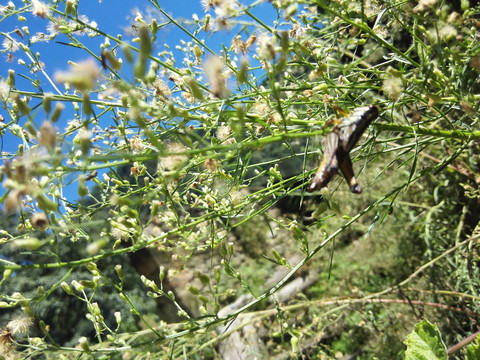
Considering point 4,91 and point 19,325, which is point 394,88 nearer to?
point 4,91

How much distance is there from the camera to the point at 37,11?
2.60 ft

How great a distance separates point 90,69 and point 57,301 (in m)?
2.82

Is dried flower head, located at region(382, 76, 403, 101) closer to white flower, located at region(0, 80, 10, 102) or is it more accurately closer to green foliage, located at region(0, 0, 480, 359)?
green foliage, located at region(0, 0, 480, 359)

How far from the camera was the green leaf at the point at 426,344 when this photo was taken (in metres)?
1.00

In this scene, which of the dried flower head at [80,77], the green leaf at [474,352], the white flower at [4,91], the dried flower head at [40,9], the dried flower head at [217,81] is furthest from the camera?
the green leaf at [474,352]

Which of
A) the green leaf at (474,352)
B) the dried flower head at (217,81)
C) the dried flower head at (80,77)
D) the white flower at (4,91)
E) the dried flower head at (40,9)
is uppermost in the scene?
the dried flower head at (40,9)

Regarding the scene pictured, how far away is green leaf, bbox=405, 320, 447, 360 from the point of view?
100cm

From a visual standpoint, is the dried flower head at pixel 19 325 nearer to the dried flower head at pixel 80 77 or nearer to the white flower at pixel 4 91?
the white flower at pixel 4 91

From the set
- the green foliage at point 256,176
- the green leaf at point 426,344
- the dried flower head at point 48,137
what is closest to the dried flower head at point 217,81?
the green foliage at point 256,176

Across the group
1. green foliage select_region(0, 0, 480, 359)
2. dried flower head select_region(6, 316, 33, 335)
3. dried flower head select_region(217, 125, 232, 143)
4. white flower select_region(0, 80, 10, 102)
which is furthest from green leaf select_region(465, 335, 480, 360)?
white flower select_region(0, 80, 10, 102)

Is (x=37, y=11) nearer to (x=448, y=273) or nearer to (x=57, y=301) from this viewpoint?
(x=448, y=273)

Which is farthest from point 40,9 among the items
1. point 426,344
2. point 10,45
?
point 426,344

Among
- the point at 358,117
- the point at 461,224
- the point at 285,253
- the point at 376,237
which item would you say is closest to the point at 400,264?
the point at 376,237

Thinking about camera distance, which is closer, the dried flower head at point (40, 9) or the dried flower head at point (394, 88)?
the dried flower head at point (394, 88)
